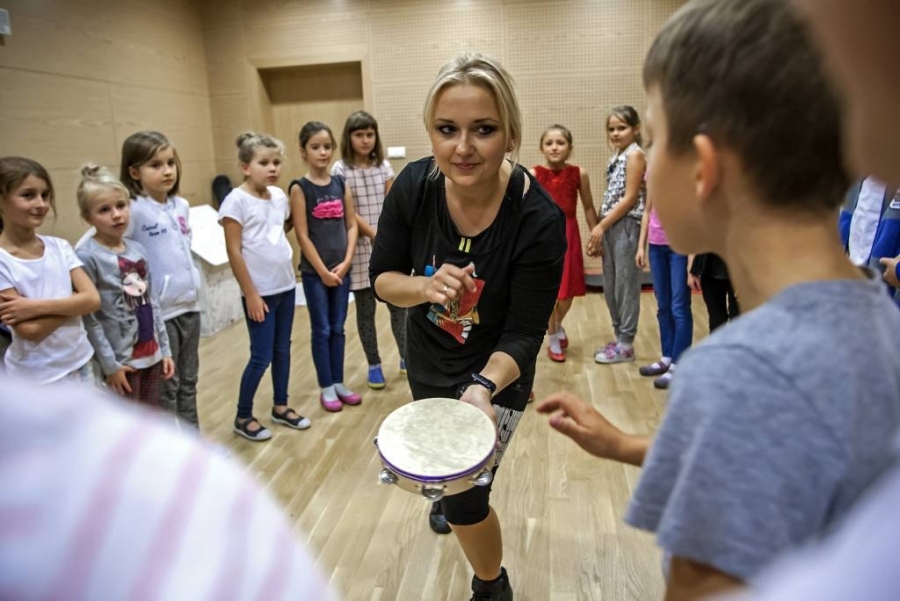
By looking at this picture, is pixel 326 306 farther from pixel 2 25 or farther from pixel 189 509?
pixel 189 509

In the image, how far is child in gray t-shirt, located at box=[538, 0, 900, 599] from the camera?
22.8 inches

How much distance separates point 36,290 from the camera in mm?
2295

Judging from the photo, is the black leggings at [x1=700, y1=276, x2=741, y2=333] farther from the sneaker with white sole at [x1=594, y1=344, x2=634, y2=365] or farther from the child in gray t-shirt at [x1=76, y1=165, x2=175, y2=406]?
the child in gray t-shirt at [x1=76, y1=165, x2=175, y2=406]

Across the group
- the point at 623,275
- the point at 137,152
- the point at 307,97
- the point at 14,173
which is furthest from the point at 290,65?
the point at 14,173

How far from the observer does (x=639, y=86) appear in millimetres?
6164

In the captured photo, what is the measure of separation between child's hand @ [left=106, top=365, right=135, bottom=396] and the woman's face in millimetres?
1631

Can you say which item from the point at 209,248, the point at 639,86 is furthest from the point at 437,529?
the point at 639,86

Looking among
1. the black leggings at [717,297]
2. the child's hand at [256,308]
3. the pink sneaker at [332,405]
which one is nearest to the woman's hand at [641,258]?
the black leggings at [717,297]

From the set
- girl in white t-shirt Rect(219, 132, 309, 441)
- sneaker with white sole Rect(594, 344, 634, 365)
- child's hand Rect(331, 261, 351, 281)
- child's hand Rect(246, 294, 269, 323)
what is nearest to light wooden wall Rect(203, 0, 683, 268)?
sneaker with white sole Rect(594, 344, 634, 365)

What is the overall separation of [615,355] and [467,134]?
2.93m

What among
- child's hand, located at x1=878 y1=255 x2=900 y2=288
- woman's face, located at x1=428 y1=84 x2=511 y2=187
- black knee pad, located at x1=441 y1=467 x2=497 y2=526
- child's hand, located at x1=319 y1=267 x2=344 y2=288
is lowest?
black knee pad, located at x1=441 y1=467 x2=497 y2=526

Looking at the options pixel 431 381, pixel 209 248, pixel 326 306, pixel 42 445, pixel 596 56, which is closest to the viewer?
pixel 42 445

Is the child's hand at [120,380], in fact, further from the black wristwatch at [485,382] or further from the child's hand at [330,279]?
the black wristwatch at [485,382]

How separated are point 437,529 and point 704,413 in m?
2.07
